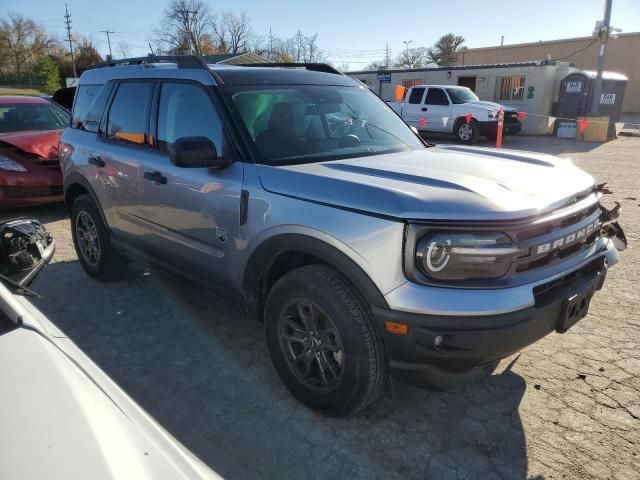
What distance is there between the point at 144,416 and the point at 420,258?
131 cm

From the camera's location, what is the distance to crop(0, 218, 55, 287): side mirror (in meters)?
2.19

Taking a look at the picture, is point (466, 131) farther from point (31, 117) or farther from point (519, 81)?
point (31, 117)

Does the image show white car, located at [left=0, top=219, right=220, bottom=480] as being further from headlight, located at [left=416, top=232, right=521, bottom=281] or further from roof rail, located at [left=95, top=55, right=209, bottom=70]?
roof rail, located at [left=95, top=55, right=209, bottom=70]

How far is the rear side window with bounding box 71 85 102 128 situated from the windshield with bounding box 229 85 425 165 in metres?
2.09

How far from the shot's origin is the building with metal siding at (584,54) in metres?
35.4

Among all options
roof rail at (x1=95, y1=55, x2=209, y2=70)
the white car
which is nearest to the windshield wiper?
the white car

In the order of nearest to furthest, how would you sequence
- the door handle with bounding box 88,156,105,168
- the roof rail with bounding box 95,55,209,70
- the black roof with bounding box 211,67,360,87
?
the black roof with bounding box 211,67,360,87, the roof rail with bounding box 95,55,209,70, the door handle with bounding box 88,156,105,168

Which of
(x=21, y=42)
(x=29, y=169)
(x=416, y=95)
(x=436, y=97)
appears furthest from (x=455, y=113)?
(x=21, y=42)

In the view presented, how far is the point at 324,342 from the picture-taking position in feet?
8.71

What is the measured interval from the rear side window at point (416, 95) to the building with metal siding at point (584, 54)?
21.1m

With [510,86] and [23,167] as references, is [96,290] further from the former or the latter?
[510,86]

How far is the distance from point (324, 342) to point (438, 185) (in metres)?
0.98

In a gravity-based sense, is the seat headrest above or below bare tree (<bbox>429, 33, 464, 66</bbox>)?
below

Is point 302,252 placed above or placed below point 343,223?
below
